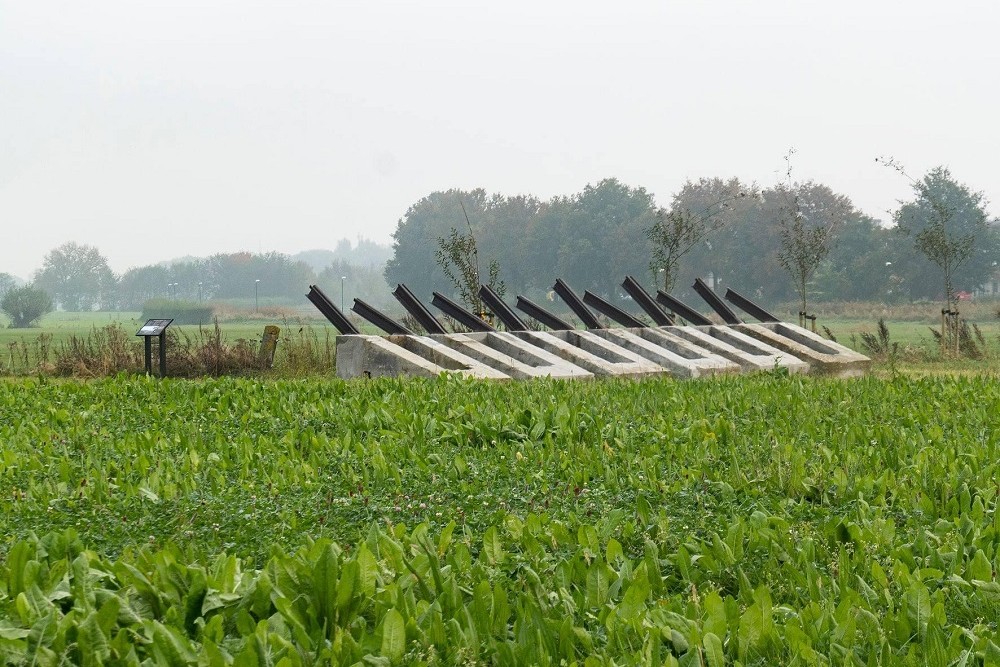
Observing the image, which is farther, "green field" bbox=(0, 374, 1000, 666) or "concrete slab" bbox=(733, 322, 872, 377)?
"concrete slab" bbox=(733, 322, 872, 377)

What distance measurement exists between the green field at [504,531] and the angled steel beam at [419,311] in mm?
6127

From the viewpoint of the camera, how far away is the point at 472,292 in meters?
20.1

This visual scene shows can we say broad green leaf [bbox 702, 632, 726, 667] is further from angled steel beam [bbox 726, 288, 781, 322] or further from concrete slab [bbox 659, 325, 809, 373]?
angled steel beam [bbox 726, 288, 781, 322]

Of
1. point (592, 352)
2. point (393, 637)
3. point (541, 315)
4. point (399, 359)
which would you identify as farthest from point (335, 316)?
point (393, 637)

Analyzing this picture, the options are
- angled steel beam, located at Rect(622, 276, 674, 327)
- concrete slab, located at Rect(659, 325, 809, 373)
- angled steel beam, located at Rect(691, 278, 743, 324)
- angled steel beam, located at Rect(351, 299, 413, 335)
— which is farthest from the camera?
angled steel beam, located at Rect(691, 278, 743, 324)

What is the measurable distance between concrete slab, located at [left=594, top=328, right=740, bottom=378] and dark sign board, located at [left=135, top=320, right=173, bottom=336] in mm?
6343

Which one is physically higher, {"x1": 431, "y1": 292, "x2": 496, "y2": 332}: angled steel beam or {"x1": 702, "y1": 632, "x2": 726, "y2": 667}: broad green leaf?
{"x1": 431, "y1": 292, "x2": 496, "y2": 332}: angled steel beam

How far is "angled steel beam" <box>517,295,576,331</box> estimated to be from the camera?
15.3 m

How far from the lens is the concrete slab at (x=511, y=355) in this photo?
12148mm

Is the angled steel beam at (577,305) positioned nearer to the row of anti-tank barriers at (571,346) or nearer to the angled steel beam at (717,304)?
the row of anti-tank barriers at (571,346)

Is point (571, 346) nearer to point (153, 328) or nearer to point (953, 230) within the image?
point (153, 328)

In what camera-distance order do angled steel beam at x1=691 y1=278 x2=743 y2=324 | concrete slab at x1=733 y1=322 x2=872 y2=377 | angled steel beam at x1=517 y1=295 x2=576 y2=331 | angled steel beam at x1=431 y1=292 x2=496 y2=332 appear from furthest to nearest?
angled steel beam at x1=691 y1=278 x2=743 y2=324 → concrete slab at x1=733 y1=322 x2=872 y2=377 → angled steel beam at x1=517 y1=295 x2=576 y2=331 → angled steel beam at x1=431 y1=292 x2=496 y2=332

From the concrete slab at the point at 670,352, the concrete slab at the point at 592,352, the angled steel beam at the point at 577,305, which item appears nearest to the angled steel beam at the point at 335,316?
the concrete slab at the point at 592,352

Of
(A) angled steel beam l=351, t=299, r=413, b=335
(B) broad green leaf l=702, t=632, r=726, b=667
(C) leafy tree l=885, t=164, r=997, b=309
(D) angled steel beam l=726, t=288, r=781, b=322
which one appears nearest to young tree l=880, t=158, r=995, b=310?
(C) leafy tree l=885, t=164, r=997, b=309
